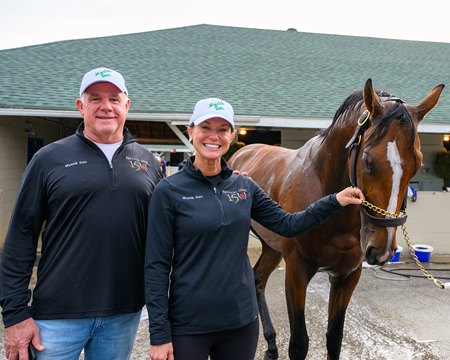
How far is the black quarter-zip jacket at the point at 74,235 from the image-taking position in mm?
1472

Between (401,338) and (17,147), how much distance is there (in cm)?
694

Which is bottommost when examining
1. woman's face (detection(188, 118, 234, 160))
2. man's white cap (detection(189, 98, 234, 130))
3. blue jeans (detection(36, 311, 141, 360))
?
blue jeans (detection(36, 311, 141, 360))

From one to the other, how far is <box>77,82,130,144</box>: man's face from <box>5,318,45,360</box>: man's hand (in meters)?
0.82

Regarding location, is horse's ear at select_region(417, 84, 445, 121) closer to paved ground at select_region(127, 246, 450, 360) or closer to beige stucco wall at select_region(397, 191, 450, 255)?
paved ground at select_region(127, 246, 450, 360)

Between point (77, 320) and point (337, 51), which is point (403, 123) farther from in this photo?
point (337, 51)

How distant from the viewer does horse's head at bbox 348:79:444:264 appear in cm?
159

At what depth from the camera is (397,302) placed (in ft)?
14.0

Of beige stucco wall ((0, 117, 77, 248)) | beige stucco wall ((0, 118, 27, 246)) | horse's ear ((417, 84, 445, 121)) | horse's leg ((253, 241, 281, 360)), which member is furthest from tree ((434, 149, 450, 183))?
beige stucco wall ((0, 118, 27, 246))

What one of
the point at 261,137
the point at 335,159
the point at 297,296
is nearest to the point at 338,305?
the point at 297,296

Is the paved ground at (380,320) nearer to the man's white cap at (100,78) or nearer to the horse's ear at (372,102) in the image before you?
the horse's ear at (372,102)

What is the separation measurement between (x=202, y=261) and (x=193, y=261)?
0.04m

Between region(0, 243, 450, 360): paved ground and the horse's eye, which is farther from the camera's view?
region(0, 243, 450, 360): paved ground

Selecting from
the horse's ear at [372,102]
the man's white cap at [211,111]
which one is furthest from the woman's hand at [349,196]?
the man's white cap at [211,111]

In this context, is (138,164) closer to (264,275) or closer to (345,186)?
(345,186)
